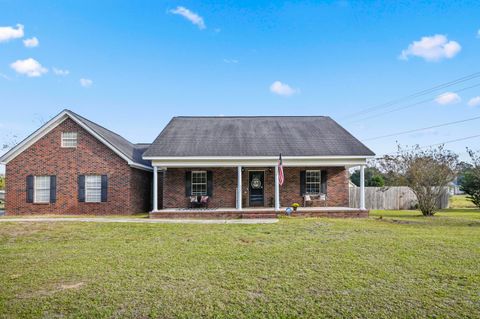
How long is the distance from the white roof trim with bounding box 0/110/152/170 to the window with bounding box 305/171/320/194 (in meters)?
9.41

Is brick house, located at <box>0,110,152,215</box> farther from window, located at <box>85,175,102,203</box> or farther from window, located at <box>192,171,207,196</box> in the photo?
window, located at <box>192,171,207,196</box>

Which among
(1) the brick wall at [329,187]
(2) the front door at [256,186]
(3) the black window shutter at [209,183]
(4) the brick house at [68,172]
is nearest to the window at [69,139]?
(4) the brick house at [68,172]

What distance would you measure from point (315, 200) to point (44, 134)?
14960 mm

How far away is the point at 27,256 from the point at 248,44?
18.2 m

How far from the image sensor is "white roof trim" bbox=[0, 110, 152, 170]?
54.7 ft

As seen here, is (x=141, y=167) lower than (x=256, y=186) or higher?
higher

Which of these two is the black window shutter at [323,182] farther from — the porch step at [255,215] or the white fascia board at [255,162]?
the porch step at [255,215]

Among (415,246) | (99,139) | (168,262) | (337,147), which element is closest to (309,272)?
(168,262)

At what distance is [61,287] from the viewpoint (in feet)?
17.6

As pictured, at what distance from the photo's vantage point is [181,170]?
17.2 m

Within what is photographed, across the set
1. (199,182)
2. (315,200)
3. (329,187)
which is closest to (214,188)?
(199,182)

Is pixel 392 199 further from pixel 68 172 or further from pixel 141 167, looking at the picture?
pixel 68 172

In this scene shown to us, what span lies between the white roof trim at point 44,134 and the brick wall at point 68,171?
0.18m

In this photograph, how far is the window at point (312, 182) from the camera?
1745cm
